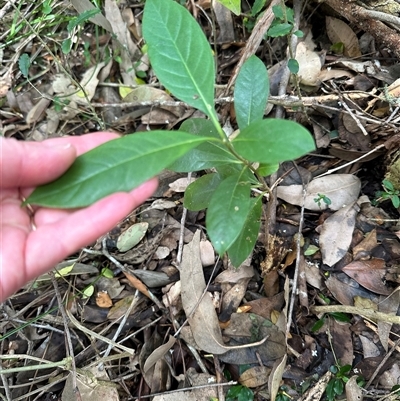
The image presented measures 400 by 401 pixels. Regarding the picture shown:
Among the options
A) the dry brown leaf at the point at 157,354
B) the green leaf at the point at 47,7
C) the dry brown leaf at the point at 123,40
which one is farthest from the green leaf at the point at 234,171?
the green leaf at the point at 47,7

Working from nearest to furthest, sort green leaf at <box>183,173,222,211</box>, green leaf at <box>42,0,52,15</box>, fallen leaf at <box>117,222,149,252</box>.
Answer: green leaf at <box>183,173,222,211</box>, fallen leaf at <box>117,222,149,252</box>, green leaf at <box>42,0,52,15</box>

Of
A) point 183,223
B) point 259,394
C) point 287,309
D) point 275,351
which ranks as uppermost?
point 183,223

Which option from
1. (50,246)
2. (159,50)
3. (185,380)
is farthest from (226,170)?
(185,380)

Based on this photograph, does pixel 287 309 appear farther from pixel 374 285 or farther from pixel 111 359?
pixel 111 359

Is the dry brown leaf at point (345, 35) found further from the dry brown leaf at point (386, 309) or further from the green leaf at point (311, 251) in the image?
the dry brown leaf at point (386, 309)

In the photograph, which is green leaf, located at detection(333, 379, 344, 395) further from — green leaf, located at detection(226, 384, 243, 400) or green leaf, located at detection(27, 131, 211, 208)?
green leaf, located at detection(27, 131, 211, 208)

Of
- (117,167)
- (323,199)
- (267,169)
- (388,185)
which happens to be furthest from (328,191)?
(117,167)

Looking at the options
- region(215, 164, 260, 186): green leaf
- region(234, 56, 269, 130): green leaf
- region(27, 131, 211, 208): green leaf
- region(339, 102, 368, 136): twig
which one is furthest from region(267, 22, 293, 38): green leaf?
region(27, 131, 211, 208): green leaf
